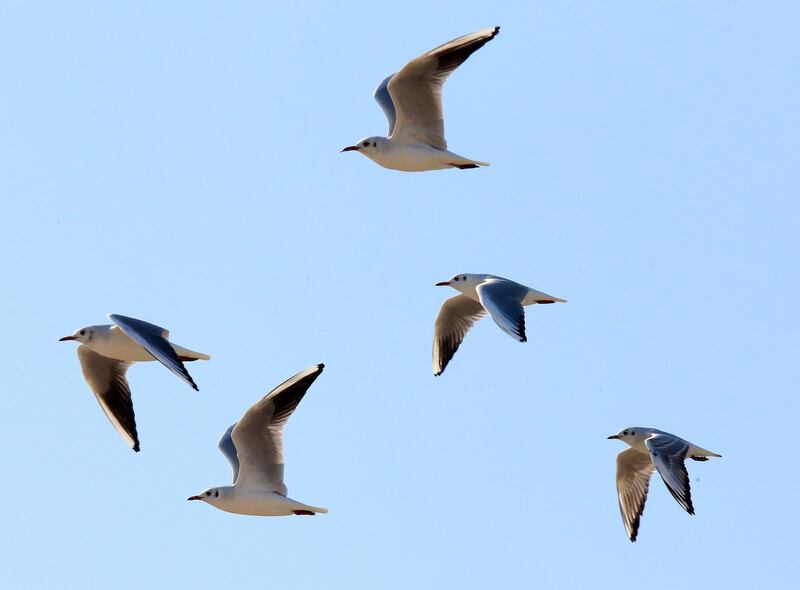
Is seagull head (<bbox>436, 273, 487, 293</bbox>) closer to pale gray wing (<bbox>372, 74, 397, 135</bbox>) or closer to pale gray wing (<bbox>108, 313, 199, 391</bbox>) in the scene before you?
pale gray wing (<bbox>372, 74, 397, 135</bbox>)

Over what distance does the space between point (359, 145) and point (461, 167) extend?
1.04 meters

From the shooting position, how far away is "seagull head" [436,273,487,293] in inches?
619

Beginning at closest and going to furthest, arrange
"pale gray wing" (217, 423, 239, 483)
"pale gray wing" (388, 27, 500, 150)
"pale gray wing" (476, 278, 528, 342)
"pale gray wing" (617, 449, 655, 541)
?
"pale gray wing" (217, 423, 239, 483)
"pale gray wing" (476, 278, 528, 342)
"pale gray wing" (388, 27, 500, 150)
"pale gray wing" (617, 449, 655, 541)

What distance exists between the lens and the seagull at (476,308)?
13.6 metres

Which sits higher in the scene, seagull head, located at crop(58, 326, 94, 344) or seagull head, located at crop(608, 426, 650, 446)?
seagull head, located at crop(58, 326, 94, 344)

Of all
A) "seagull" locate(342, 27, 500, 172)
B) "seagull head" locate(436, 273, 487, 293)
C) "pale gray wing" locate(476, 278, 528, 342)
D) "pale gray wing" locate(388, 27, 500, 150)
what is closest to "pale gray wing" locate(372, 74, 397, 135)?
"seagull" locate(342, 27, 500, 172)

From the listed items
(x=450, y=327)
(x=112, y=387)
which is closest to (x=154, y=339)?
(x=112, y=387)

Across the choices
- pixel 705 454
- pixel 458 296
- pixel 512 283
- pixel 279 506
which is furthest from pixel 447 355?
pixel 279 506

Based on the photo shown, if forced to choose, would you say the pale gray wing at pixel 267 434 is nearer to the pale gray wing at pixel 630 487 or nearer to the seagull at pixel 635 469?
the seagull at pixel 635 469

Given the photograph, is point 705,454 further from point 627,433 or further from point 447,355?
point 447,355

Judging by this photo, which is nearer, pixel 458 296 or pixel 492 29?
pixel 492 29

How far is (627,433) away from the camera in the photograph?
15484mm

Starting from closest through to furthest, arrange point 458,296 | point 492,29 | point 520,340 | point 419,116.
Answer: point 520,340 → point 492,29 → point 419,116 → point 458,296

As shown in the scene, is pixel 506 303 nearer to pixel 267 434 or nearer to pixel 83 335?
pixel 267 434
